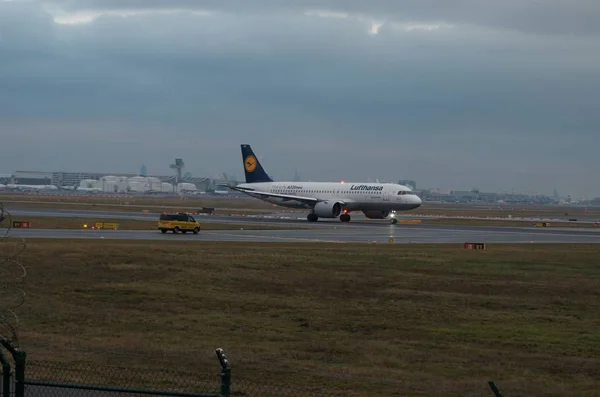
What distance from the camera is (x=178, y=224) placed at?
2950 inches

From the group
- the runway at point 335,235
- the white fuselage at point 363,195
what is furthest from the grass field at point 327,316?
the white fuselage at point 363,195

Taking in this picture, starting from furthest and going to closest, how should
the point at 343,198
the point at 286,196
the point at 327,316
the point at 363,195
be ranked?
the point at 286,196 < the point at 343,198 < the point at 363,195 < the point at 327,316

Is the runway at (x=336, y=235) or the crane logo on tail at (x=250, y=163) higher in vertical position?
the crane logo on tail at (x=250, y=163)

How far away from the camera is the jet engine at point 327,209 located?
10506 cm

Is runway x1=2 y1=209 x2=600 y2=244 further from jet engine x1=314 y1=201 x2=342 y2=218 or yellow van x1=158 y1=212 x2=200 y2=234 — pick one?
jet engine x1=314 y1=201 x2=342 y2=218

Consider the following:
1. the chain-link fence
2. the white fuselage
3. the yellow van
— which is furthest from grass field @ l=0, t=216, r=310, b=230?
the chain-link fence

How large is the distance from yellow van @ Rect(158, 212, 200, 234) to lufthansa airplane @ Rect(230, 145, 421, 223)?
31724mm

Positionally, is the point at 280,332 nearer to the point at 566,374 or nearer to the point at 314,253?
the point at 566,374

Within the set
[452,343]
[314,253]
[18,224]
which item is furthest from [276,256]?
[18,224]

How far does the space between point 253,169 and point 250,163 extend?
1.01 meters

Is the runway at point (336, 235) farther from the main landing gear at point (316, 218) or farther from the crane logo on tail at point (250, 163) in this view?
the crane logo on tail at point (250, 163)

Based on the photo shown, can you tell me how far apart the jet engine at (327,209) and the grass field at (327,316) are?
163ft

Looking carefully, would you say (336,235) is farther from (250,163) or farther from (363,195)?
(250,163)

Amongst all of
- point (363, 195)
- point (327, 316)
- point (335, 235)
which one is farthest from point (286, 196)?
point (327, 316)
